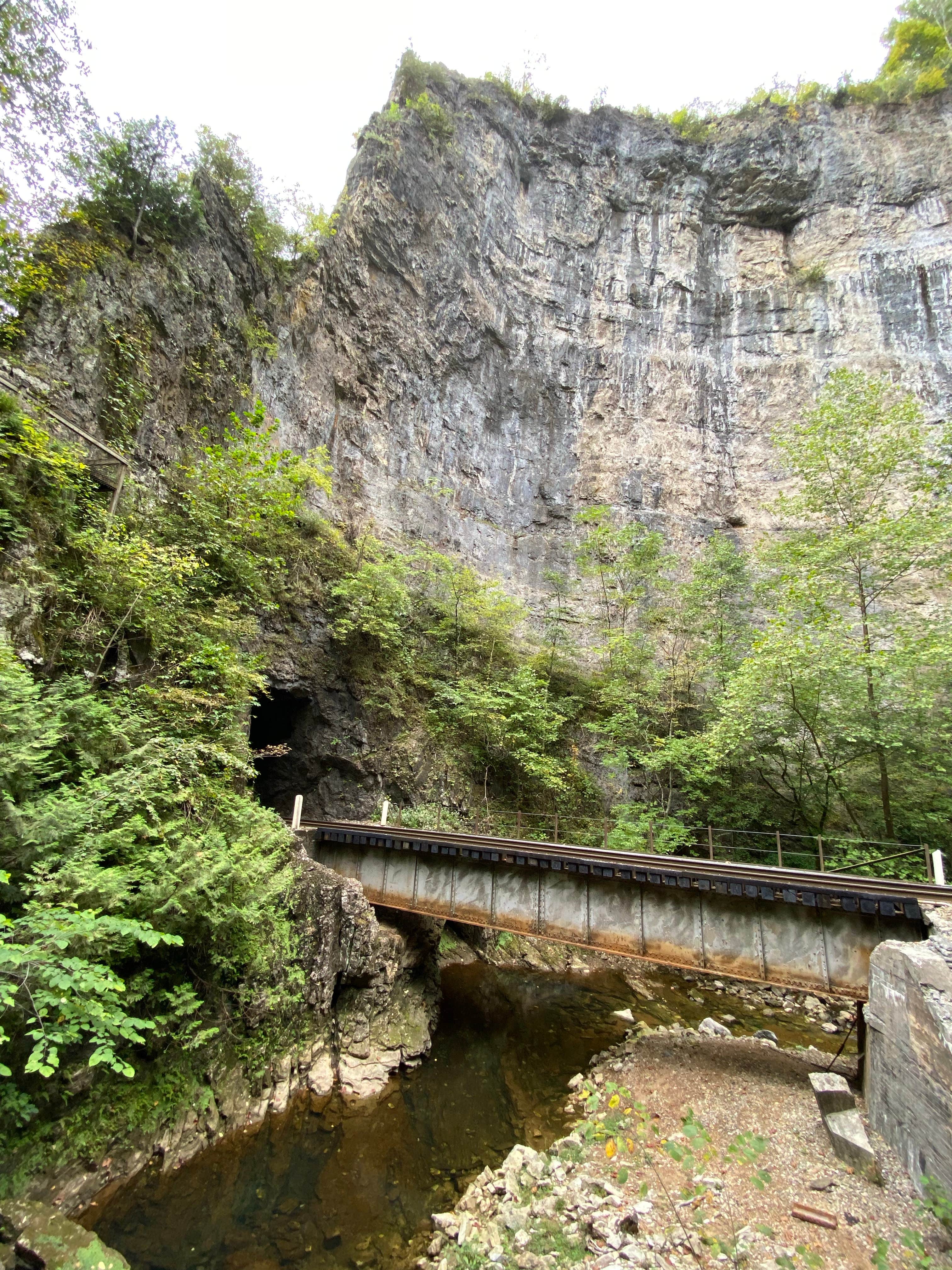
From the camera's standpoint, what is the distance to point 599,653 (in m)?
25.1

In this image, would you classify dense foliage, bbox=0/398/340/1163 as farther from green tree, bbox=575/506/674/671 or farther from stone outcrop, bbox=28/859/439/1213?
green tree, bbox=575/506/674/671

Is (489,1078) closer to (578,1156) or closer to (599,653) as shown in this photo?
(578,1156)

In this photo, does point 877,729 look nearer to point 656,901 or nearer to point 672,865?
point 672,865

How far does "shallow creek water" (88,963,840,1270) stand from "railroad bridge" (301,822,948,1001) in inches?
91.3

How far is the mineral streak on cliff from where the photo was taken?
25469mm

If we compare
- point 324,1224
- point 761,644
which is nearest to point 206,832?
point 324,1224

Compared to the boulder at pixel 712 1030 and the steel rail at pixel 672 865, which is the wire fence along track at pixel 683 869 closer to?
the steel rail at pixel 672 865

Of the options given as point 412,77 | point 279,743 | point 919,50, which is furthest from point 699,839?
point 919,50

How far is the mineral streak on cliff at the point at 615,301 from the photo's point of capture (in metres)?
Answer: 25.5

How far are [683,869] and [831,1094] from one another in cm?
326

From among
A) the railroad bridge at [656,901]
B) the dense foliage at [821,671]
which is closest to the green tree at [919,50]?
the dense foliage at [821,671]

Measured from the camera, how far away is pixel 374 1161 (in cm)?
714

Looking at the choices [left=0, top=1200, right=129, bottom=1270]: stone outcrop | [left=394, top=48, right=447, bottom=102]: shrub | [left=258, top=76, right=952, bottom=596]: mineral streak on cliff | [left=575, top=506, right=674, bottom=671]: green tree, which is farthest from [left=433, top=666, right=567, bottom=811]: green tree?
[left=394, top=48, right=447, bottom=102]: shrub

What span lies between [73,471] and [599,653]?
2090 cm
